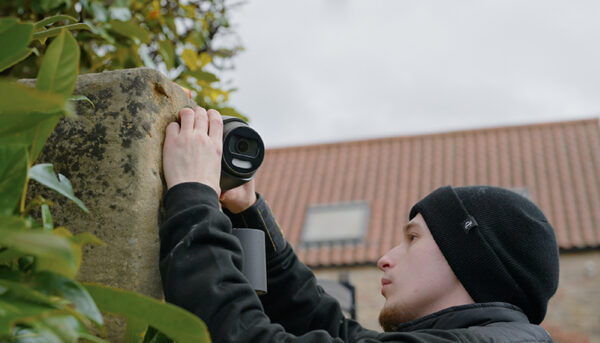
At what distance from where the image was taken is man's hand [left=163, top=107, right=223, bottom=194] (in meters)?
1.29

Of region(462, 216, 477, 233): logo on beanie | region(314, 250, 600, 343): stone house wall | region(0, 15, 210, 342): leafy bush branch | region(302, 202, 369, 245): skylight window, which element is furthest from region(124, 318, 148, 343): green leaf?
region(302, 202, 369, 245): skylight window

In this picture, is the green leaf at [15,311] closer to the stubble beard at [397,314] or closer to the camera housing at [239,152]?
the camera housing at [239,152]

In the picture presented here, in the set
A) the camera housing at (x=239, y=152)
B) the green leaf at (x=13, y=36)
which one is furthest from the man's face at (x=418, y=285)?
the green leaf at (x=13, y=36)

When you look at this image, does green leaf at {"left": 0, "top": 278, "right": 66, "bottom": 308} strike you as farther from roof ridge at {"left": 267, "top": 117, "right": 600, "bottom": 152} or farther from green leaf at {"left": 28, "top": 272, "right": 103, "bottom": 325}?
roof ridge at {"left": 267, "top": 117, "right": 600, "bottom": 152}

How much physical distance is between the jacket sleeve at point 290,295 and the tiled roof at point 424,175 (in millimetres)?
9665

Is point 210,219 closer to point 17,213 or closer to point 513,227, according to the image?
point 17,213

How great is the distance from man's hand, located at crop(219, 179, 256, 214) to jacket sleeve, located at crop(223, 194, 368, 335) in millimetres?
93

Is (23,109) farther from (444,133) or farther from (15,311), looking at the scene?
(444,133)

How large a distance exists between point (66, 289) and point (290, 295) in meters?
1.04

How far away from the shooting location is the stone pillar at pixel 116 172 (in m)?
1.20

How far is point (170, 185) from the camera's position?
1290 millimetres

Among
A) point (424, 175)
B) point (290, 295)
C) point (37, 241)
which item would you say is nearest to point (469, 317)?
point (290, 295)

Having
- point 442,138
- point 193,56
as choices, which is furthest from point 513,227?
point 442,138

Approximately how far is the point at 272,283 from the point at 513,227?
0.66 meters
